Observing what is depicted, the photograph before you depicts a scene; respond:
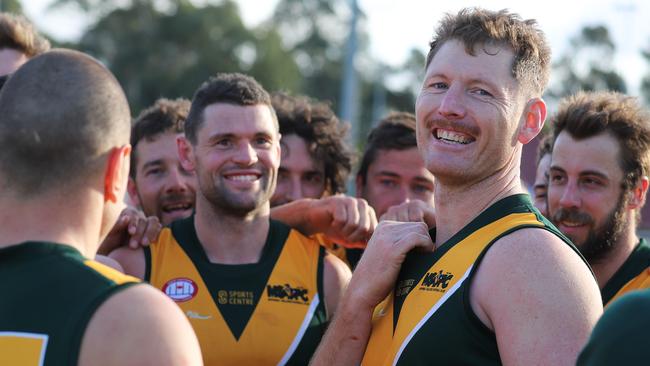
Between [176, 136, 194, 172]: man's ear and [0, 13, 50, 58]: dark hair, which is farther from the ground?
[0, 13, 50, 58]: dark hair

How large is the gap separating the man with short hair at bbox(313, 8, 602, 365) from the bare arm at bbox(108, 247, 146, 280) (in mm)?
1632

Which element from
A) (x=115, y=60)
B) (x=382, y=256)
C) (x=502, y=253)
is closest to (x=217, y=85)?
(x=382, y=256)

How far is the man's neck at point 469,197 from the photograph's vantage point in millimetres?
3682

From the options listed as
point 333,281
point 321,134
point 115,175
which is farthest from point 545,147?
point 115,175

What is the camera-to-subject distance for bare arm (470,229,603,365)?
2.97 meters

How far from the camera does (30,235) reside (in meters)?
2.61

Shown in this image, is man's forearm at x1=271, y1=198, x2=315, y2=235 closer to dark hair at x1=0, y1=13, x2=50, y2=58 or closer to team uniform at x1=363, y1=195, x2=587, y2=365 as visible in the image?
team uniform at x1=363, y1=195, x2=587, y2=365

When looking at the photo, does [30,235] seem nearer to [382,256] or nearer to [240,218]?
[382,256]

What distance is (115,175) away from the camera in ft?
9.04

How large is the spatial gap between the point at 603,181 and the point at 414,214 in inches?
51.3

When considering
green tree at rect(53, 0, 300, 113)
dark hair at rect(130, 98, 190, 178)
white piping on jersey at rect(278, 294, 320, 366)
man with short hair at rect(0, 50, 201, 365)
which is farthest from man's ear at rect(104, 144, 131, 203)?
green tree at rect(53, 0, 300, 113)

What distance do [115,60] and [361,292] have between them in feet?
185

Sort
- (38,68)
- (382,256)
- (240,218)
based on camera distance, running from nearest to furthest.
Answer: (38,68) < (382,256) < (240,218)

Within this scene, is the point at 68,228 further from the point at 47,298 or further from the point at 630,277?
the point at 630,277
